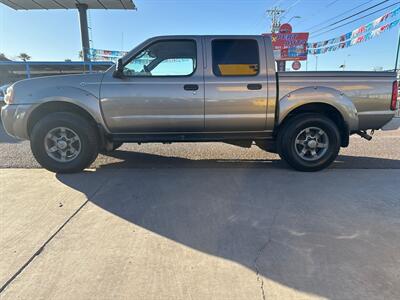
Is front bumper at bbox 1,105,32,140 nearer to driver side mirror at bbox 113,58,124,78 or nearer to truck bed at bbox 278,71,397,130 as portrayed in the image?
driver side mirror at bbox 113,58,124,78

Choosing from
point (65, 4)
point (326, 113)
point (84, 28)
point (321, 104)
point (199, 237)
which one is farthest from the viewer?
point (84, 28)

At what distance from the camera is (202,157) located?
6074 mm

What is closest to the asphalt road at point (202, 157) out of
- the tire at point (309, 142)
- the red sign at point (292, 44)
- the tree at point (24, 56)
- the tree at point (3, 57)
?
the tire at point (309, 142)

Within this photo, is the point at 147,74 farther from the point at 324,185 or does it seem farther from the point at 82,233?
the point at 324,185

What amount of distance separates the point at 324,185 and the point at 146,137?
9.00 ft

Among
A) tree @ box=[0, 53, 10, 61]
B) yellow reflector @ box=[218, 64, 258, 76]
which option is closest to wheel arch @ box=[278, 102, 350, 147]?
yellow reflector @ box=[218, 64, 258, 76]

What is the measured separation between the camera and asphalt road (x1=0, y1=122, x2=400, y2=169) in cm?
550

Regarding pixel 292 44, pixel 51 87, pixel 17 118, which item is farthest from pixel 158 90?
pixel 292 44

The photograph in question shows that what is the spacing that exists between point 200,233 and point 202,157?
309cm

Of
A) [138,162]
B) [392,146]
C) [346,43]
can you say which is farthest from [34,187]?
[346,43]

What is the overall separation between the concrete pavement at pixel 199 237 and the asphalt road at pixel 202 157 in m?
0.77

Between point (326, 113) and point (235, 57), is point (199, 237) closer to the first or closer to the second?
point (235, 57)

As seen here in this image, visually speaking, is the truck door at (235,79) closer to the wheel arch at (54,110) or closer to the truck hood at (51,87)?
the truck hood at (51,87)

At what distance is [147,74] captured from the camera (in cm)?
472
